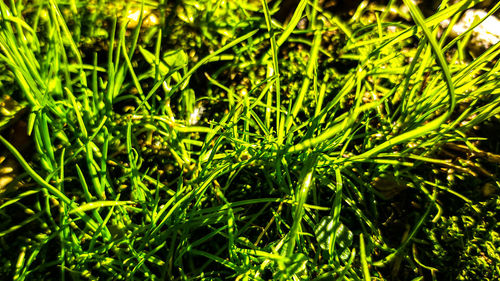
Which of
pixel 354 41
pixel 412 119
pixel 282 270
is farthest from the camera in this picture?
pixel 354 41

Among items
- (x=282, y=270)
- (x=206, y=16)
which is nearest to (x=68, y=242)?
(x=282, y=270)

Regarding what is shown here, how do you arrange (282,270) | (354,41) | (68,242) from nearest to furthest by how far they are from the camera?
1. (282,270)
2. (68,242)
3. (354,41)

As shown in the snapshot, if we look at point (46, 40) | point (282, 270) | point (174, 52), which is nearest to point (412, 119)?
point (282, 270)

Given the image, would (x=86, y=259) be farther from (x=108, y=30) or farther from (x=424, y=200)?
(x=424, y=200)

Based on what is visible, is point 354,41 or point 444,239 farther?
point 354,41

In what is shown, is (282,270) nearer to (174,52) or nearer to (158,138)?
(158,138)

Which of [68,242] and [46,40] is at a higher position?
[46,40]

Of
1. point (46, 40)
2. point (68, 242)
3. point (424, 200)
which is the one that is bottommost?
point (424, 200)
